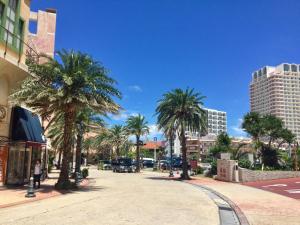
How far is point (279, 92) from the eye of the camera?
5458 inches

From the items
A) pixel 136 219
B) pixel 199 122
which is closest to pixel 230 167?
pixel 199 122

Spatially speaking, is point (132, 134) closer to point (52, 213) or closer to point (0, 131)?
point (0, 131)

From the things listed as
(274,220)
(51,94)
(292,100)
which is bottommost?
(274,220)

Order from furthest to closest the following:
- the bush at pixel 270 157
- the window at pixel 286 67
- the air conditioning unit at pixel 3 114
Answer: the window at pixel 286 67 < the bush at pixel 270 157 < the air conditioning unit at pixel 3 114

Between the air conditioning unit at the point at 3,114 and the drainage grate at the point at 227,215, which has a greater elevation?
the air conditioning unit at the point at 3,114

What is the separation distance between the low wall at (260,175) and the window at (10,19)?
80.7 ft

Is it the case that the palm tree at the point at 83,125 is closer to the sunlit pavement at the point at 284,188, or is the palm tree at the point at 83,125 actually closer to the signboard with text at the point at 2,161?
the signboard with text at the point at 2,161

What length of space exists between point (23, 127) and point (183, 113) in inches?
852

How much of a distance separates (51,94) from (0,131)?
371cm

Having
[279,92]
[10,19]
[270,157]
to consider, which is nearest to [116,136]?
[270,157]

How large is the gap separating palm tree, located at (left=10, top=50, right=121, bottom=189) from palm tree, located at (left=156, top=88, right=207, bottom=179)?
1746 centimetres

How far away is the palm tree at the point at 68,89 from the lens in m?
22.0

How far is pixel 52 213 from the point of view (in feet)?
43.2

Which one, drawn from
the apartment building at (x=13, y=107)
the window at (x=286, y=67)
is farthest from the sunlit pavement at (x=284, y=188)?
the window at (x=286, y=67)
